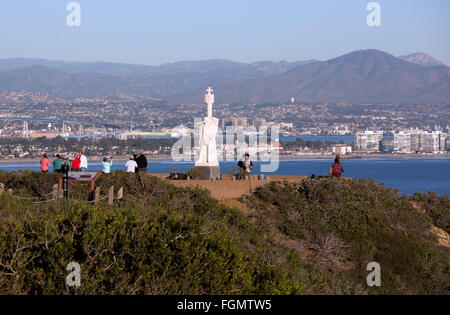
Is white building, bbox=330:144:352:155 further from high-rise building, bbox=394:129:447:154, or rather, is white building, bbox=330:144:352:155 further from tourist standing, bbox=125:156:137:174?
tourist standing, bbox=125:156:137:174

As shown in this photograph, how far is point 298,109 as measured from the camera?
18725 centimetres

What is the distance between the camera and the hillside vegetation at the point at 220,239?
402 inches

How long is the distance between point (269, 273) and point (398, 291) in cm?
474

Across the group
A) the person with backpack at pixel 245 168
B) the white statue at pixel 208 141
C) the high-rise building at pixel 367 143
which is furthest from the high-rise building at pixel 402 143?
the person with backpack at pixel 245 168

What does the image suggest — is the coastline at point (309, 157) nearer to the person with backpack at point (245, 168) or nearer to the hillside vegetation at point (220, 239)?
the person with backpack at point (245, 168)

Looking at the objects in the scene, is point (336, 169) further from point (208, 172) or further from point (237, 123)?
point (237, 123)

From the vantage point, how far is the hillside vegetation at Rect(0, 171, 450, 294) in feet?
33.5

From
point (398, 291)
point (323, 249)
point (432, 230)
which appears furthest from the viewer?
point (432, 230)

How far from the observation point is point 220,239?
10914 mm

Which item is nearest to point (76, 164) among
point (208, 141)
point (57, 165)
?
point (57, 165)

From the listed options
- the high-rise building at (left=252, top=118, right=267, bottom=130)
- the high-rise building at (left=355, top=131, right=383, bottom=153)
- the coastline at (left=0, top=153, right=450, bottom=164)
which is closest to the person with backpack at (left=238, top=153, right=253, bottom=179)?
the coastline at (left=0, top=153, right=450, bottom=164)
